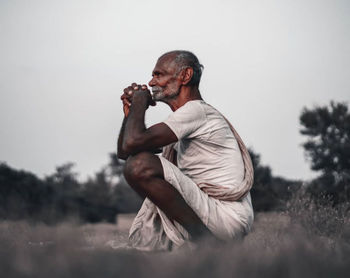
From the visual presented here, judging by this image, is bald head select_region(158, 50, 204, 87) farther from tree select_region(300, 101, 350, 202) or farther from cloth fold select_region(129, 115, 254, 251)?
tree select_region(300, 101, 350, 202)

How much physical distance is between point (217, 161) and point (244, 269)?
2.08m

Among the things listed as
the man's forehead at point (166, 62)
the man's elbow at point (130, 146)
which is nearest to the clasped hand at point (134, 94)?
the man's forehead at point (166, 62)

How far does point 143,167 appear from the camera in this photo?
11.4 ft

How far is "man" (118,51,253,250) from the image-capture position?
3.52 m

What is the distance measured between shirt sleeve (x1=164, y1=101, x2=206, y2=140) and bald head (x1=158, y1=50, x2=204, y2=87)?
0.47 m

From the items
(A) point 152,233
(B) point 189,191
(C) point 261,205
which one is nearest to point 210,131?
(B) point 189,191

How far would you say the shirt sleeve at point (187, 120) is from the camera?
12.1 feet

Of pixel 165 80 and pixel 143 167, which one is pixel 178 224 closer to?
pixel 143 167

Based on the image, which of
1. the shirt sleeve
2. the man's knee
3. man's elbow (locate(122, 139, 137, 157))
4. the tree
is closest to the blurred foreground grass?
the man's knee

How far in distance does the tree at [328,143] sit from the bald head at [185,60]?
1178 centimetres

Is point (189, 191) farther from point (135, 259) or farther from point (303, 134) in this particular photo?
point (303, 134)

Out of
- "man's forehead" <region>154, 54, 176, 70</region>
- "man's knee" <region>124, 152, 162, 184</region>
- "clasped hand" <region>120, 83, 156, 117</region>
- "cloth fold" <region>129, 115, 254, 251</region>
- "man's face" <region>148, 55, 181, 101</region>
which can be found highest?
"man's forehead" <region>154, 54, 176, 70</region>

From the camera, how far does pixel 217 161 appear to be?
392 centimetres

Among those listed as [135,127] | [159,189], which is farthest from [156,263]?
[135,127]
